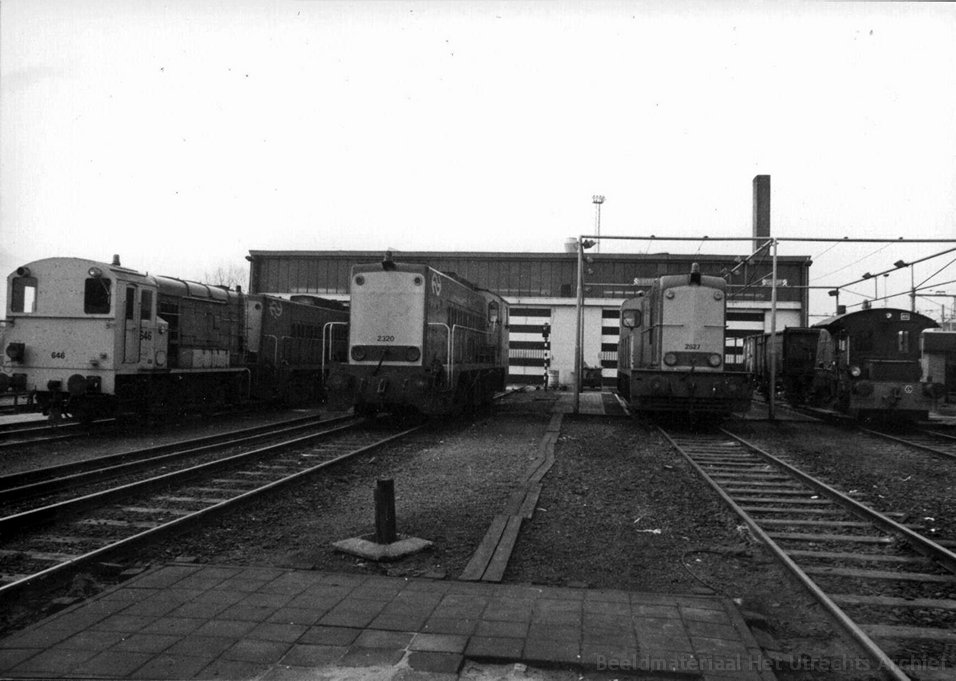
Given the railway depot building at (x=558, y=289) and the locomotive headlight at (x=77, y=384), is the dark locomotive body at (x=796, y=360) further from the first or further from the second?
the locomotive headlight at (x=77, y=384)

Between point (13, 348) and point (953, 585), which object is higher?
point (13, 348)

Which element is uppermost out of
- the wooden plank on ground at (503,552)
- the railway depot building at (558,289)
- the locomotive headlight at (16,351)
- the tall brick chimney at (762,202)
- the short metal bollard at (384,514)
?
the tall brick chimney at (762,202)

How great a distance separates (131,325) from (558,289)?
28.9 metres

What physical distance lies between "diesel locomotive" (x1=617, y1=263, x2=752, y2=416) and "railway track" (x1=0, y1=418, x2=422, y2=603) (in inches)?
252

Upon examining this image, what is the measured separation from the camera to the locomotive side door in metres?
12.5

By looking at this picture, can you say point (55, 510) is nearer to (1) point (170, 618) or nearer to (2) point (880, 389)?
(1) point (170, 618)

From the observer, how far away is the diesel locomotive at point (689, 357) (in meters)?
13.3

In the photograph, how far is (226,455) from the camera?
10266mm

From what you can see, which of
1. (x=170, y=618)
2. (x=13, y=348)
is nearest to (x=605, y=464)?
(x=170, y=618)

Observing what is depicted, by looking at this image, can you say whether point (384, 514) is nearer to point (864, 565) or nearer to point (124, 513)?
point (124, 513)

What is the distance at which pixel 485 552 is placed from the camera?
207 inches

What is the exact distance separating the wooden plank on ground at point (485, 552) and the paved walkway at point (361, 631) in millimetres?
212

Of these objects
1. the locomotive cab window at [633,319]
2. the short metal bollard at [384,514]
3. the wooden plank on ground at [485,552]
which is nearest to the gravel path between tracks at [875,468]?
the locomotive cab window at [633,319]

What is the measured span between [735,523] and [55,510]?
6.25m
